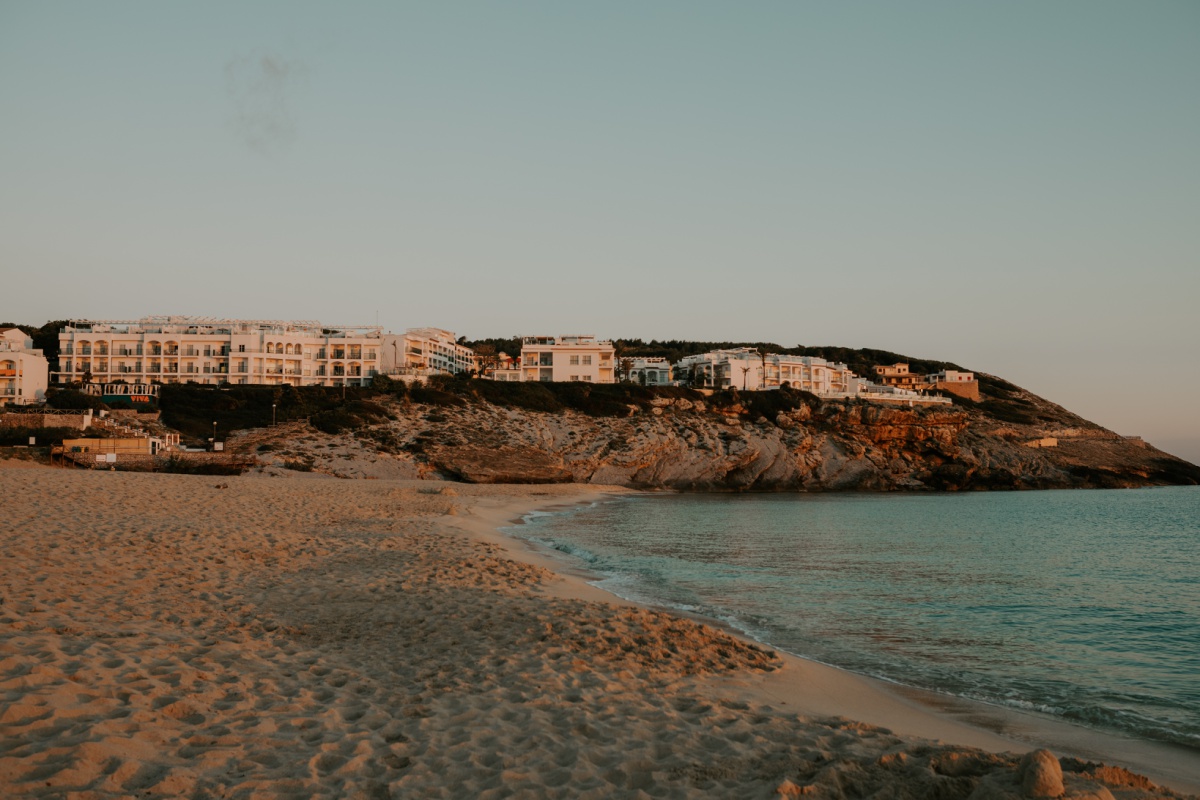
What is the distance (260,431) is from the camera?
61.9 meters

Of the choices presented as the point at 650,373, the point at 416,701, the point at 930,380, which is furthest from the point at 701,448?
the point at 930,380

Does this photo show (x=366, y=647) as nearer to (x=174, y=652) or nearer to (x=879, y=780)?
(x=174, y=652)

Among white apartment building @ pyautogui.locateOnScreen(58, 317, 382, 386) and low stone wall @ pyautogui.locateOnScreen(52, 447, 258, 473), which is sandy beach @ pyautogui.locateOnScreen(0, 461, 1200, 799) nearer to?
low stone wall @ pyautogui.locateOnScreen(52, 447, 258, 473)

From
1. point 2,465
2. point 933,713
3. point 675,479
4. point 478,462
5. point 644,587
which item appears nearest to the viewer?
point 933,713

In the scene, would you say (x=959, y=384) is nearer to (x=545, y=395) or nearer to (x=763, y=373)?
(x=763, y=373)

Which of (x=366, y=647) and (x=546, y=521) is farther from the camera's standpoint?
(x=546, y=521)

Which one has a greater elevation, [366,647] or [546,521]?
[366,647]

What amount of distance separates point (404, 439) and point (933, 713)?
57900 millimetres

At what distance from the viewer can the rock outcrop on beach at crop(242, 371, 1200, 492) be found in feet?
200

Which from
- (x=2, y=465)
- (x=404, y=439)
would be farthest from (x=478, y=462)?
(x=2, y=465)

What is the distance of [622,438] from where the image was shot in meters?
71.4

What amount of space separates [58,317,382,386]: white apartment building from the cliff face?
84.0 ft

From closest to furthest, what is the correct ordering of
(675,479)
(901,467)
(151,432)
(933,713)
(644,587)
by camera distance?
(933,713), (644,587), (151,432), (675,479), (901,467)

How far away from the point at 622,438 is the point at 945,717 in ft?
204
